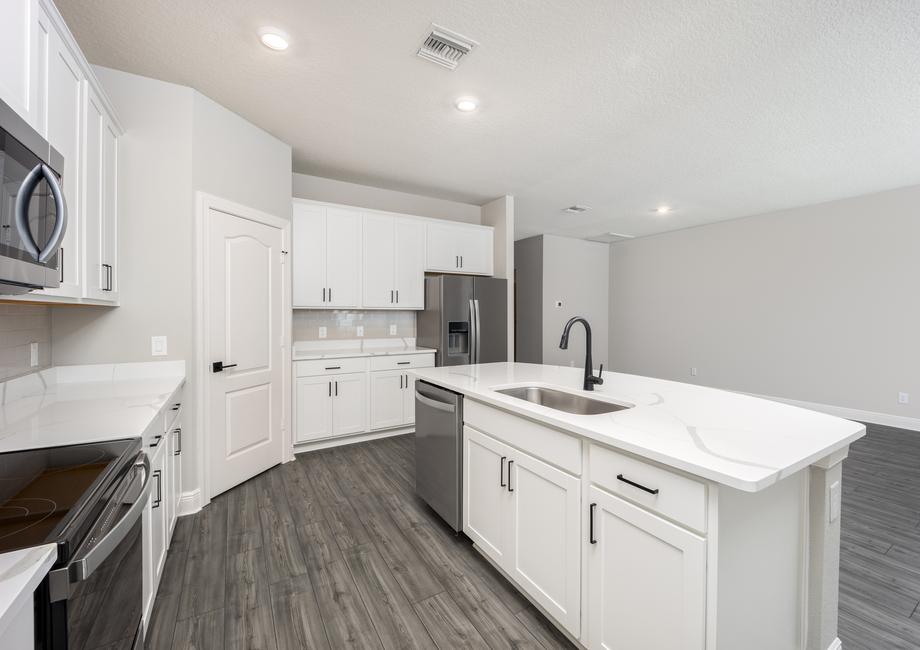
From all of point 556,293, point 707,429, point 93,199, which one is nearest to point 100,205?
point 93,199

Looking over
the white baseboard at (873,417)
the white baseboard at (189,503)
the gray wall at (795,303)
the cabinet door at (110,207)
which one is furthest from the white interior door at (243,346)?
the white baseboard at (873,417)

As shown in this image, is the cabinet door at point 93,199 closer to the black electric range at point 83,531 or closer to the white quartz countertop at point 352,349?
the black electric range at point 83,531

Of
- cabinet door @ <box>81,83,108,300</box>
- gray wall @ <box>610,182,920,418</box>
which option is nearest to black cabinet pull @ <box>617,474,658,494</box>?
cabinet door @ <box>81,83,108,300</box>

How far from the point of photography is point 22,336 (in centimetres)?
198

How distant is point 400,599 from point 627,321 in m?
6.99

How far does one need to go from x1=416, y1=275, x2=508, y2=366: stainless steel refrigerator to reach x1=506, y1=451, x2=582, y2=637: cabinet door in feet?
8.61

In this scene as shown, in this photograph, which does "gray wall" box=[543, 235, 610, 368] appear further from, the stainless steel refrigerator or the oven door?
the oven door

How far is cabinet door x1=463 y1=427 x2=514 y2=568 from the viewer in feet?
6.15

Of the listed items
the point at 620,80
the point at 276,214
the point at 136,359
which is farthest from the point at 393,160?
the point at 136,359

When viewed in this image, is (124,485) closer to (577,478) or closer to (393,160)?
(577,478)

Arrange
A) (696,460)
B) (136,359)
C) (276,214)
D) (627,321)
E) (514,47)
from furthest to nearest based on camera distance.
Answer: (627,321) < (276,214) < (136,359) < (514,47) < (696,460)

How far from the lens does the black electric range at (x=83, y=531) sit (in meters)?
0.76

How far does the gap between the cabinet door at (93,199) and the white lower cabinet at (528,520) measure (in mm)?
2072

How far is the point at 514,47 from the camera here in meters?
2.20
